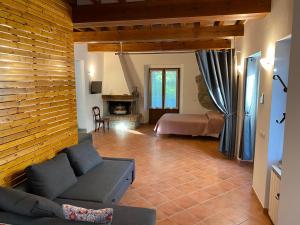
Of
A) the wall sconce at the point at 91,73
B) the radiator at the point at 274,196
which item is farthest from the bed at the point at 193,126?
the radiator at the point at 274,196

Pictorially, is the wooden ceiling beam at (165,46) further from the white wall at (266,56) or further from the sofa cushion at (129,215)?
the sofa cushion at (129,215)

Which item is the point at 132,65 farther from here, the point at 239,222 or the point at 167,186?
the point at 239,222

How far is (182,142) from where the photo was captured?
6633 millimetres

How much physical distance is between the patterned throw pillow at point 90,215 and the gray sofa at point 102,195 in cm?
4

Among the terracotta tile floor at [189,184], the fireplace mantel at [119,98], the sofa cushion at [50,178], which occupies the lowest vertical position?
the terracotta tile floor at [189,184]

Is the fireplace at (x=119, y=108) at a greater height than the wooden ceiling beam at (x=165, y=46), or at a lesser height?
lesser

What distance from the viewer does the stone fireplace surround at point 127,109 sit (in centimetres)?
844

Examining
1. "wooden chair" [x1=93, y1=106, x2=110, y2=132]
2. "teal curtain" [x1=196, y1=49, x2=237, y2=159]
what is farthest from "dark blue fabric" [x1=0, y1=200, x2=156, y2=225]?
"wooden chair" [x1=93, y1=106, x2=110, y2=132]

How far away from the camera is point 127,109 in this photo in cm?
914

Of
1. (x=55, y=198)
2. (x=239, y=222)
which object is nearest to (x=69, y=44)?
(x=55, y=198)

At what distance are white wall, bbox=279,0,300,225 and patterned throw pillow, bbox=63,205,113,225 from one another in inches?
64.8

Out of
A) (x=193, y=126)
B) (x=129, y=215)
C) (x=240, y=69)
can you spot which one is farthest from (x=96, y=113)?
(x=129, y=215)

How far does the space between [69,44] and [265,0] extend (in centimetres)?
277

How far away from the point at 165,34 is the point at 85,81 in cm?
322
